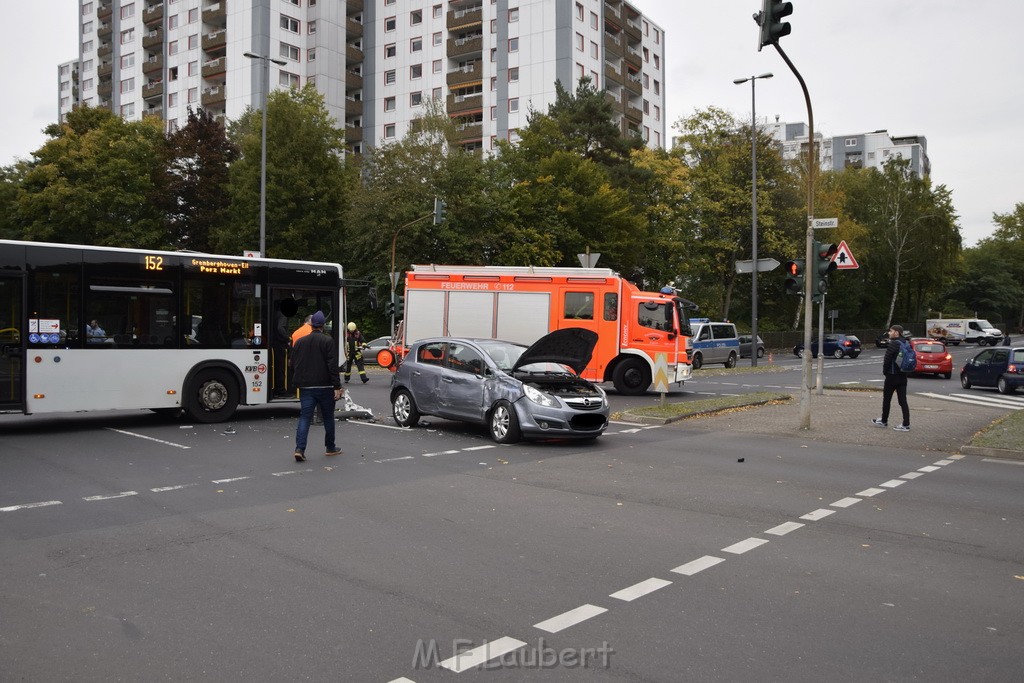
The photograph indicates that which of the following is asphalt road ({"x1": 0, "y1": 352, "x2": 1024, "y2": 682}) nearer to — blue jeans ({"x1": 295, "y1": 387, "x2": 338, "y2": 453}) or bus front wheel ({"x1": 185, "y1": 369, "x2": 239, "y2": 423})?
blue jeans ({"x1": 295, "y1": 387, "x2": 338, "y2": 453})

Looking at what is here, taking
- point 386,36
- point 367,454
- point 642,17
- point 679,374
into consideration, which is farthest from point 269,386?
point 642,17

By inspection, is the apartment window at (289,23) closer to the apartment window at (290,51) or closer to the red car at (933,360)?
the apartment window at (290,51)

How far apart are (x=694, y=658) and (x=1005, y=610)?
227cm

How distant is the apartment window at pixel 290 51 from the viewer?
6353 centimetres

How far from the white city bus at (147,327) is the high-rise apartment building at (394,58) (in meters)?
44.4

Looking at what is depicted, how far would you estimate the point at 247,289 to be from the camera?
15273 mm

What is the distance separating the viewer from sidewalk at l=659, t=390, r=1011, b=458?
1363cm

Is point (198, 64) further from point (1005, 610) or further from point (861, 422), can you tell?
point (1005, 610)

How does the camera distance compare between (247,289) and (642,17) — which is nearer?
(247,289)

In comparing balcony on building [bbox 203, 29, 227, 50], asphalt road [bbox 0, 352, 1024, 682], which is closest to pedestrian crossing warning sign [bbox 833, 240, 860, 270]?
asphalt road [bbox 0, 352, 1024, 682]

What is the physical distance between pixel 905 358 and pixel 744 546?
9.66 meters

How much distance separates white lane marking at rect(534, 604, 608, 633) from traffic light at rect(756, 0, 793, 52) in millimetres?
9510

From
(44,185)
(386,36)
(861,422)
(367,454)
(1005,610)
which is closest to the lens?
(1005,610)

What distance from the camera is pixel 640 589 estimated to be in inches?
215
